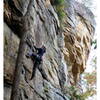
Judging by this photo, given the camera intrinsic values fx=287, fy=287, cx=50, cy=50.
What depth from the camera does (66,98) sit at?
35.7 feet

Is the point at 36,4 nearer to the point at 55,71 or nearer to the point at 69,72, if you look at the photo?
the point at 55,71

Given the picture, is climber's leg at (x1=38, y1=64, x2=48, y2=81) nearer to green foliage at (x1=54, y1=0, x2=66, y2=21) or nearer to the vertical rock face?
the vertical rock face

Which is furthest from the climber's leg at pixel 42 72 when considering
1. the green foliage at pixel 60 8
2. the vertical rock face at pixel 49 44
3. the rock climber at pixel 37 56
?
the green foliage at pixel 60 8

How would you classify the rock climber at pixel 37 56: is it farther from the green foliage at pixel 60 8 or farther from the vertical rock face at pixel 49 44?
the green foliage at pixel 60 8

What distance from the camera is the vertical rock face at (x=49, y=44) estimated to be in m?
8.43

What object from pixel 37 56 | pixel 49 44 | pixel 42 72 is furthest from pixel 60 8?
pixel 37 56

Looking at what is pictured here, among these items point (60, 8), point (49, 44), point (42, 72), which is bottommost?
point (42, 72)

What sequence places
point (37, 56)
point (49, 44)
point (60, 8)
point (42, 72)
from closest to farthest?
point (37, 56), point (42, 72), point (49, 44), point (60, 8)

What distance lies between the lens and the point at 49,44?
10.9 metres

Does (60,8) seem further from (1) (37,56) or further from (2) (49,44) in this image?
(1) (37,56)

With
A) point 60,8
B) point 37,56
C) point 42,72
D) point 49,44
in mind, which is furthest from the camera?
point 60,8

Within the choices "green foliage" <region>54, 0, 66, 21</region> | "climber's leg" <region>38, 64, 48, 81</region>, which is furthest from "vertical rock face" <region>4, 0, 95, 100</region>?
"green foliage" <region>54, 0, 66, 21</region>

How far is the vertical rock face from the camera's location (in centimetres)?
843

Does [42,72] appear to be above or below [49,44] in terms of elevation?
below
